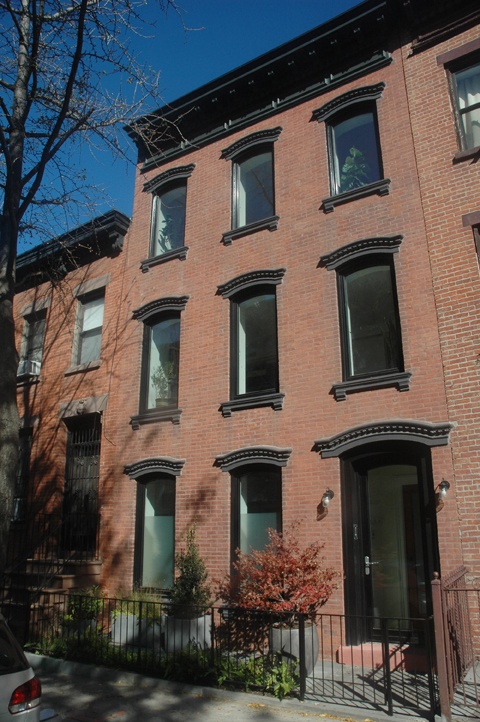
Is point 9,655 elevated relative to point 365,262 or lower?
lower

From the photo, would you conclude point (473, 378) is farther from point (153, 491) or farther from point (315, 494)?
point (153, 491)

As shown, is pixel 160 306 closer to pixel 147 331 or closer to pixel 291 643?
pixel 147 331

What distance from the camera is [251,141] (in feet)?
42.2

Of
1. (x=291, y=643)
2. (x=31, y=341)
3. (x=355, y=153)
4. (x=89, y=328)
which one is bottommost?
(x=291, y=643)

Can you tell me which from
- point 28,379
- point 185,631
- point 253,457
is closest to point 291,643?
point 185,631

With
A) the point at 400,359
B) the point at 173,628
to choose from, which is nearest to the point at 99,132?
the point at 400,359

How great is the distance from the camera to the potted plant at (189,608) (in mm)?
8922

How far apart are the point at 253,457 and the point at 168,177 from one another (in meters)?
7.69

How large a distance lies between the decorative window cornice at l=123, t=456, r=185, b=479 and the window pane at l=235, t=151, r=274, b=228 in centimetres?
529

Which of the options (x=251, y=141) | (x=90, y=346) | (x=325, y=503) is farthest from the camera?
(x=90, y=346)

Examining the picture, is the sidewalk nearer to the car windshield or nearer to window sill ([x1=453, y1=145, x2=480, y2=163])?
the car windshield

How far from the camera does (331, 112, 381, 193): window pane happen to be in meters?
11.1

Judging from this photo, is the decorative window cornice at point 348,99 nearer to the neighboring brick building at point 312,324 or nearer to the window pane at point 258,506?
the neighboring brick building at point 312,324

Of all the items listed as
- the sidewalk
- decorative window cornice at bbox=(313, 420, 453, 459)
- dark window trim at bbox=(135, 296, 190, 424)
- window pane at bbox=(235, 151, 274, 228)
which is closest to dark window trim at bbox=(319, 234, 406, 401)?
decorative window cornice at bbox=(313, 420, 453, 459)
